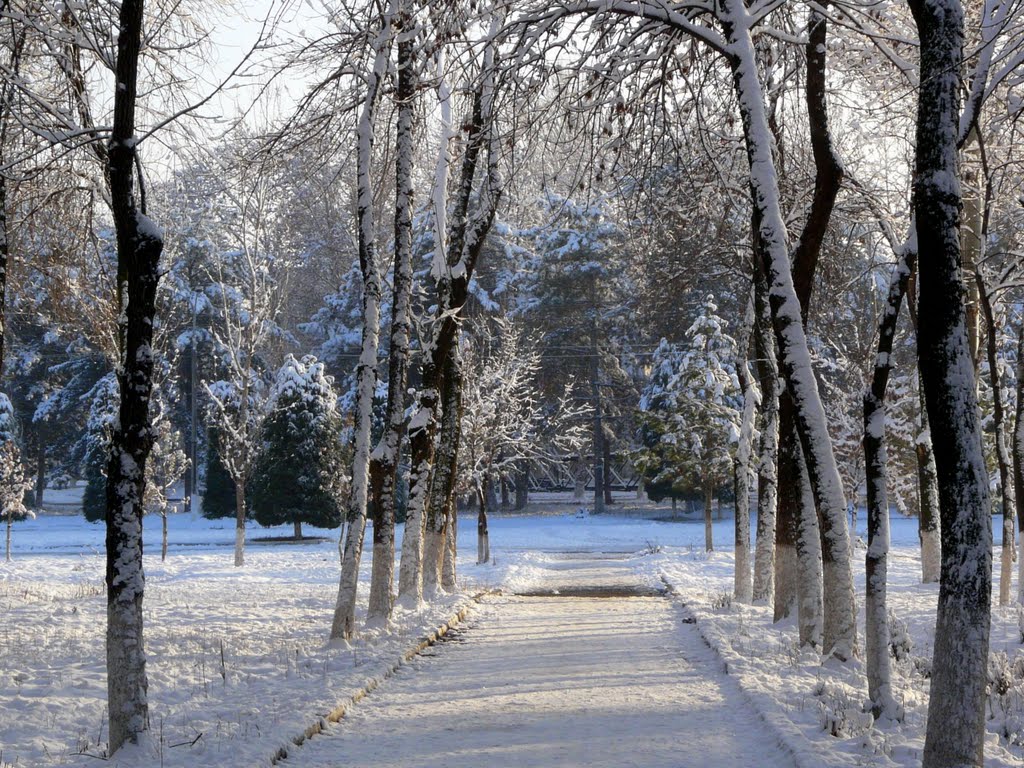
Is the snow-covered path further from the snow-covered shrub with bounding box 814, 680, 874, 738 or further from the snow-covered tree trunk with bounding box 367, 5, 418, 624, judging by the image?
the snow-covered tree trunk with bounding box 367, 5, 418, 624

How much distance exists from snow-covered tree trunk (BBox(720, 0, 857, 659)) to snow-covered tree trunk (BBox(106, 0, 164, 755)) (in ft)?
17.6

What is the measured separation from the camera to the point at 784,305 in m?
9.24

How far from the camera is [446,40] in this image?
8750 mm

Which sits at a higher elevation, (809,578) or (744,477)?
(744,477)

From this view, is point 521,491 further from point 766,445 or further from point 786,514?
point 786,514

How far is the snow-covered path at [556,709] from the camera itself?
22.3ft

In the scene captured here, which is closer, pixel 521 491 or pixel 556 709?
pixel 556 709

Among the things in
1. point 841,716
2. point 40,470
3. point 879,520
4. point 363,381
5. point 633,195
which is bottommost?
point 841,716

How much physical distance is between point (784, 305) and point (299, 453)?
112 feet

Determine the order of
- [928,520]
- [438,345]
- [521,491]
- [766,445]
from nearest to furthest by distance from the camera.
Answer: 1. [766,445]
2. [438,345]
3. [928,520]
4. [521,491]

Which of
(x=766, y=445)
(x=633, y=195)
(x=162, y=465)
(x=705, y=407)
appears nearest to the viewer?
(x=633, y=195)

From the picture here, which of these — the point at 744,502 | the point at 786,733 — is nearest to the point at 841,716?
the point at 786,733

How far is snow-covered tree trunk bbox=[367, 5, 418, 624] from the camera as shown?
13680mm

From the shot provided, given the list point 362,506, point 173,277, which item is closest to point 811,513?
point 362,506
